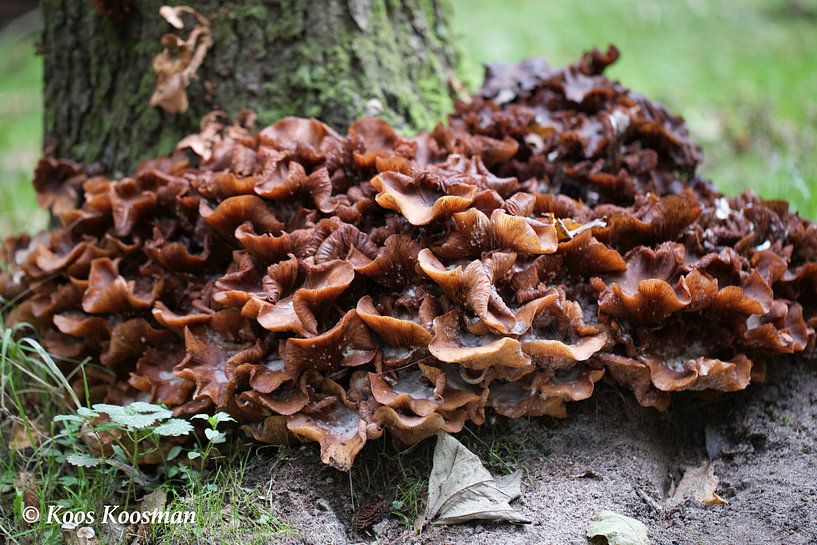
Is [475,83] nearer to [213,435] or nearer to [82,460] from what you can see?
[213,435]

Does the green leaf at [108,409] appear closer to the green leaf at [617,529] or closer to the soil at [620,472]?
the soil at [620,472]

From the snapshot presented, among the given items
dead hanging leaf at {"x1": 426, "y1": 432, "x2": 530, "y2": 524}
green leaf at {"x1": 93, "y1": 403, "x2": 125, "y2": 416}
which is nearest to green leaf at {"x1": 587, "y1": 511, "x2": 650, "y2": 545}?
dead hanging leaf at {"x1": 426, "y1": 432, "x2": 530, "y2": 524}

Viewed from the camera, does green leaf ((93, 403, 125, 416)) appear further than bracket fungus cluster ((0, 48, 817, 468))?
No

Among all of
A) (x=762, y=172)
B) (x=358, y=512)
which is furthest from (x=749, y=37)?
(x=358, y=512)

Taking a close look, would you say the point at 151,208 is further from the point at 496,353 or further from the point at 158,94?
the point at 496,353

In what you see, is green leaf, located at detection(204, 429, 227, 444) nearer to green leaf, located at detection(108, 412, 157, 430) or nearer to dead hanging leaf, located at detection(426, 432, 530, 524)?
green leaf, located at detection(108, 412, 157, 430)

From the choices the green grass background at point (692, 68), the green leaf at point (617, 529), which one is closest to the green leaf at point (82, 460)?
the green leaf at point (617, 529)
